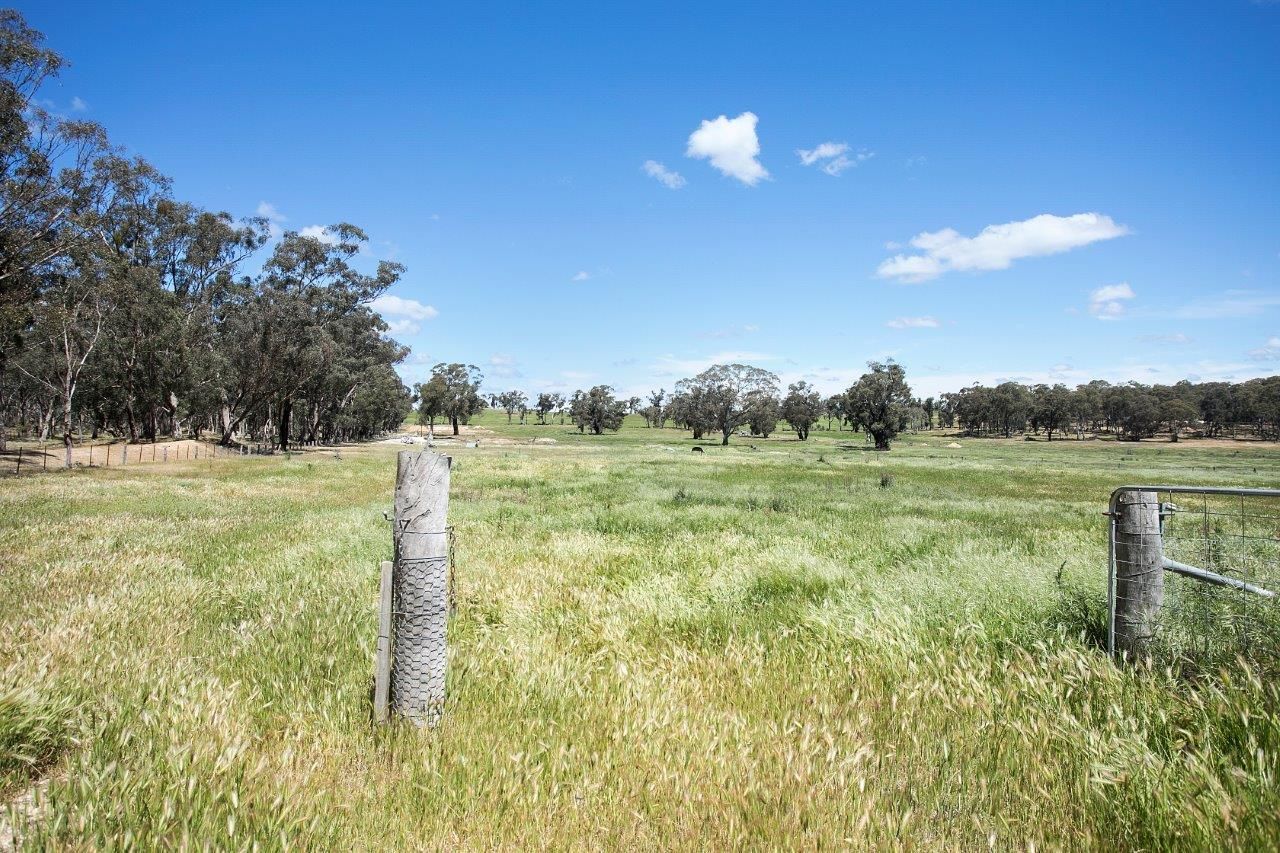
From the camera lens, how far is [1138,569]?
495 centimetres

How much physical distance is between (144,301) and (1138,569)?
59.1 meters

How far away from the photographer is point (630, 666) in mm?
5547

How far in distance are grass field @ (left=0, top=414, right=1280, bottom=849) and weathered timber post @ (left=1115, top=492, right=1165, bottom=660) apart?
0.35 meters

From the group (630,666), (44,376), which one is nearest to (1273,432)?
(630,666)

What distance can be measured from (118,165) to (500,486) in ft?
136

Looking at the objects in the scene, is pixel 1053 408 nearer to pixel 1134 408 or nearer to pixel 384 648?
pixel 1134 408

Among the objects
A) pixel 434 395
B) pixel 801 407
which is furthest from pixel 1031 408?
pixel 434 395

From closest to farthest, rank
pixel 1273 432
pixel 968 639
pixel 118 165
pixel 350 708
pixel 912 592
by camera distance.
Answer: pixel 350 708 < pixel 968 639 < pixel 912 592 < pixel 118 165 < pixel 1273 432

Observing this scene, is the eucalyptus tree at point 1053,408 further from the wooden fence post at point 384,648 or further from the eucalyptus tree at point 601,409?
the wooden fence post at point 384,648

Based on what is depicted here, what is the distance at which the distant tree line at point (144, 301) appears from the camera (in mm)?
28844

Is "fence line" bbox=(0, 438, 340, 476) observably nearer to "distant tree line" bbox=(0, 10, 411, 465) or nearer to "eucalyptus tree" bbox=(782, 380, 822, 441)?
"distant tree line" bbox=(0, 10, 411, 465)

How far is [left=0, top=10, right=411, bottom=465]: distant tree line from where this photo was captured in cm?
2884

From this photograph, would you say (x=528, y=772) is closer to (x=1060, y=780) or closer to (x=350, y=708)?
(x=350, y=708)

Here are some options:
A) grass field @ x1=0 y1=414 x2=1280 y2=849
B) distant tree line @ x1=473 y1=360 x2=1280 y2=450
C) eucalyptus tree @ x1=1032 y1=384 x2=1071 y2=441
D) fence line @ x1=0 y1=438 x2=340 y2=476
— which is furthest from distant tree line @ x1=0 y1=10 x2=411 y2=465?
eucalyptus tree @ x1=1032 y1=384 x2=1071 y2=441
